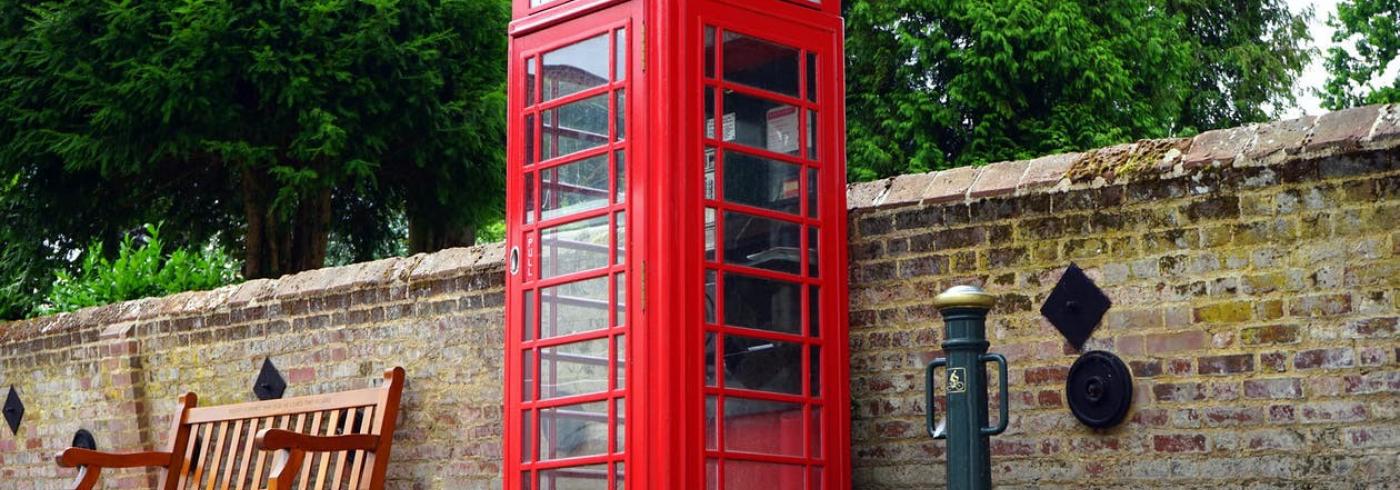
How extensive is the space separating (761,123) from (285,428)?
11.0 ft

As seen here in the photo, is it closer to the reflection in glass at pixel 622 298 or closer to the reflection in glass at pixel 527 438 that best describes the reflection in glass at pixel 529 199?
the reflection in glass at pixel 622 298

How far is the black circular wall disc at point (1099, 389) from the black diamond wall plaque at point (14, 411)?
7032mm

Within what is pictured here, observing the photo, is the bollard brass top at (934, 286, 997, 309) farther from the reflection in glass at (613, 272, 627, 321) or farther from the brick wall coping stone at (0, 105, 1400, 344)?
the reflection in glass at (613, 272, 627, 321)

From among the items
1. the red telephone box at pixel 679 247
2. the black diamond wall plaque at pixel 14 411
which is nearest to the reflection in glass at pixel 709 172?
the red telephone box at pixel 679 247

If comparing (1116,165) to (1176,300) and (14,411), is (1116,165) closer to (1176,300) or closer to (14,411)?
(1176,300)

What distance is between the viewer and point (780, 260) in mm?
6055

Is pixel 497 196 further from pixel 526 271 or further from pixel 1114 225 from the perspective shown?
pixel 1114 225

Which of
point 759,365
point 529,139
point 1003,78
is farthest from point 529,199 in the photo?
point 1003,78

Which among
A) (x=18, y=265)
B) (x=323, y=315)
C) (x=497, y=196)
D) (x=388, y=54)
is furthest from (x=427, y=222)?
(x=323, y=315)

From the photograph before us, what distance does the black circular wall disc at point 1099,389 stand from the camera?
5590mm

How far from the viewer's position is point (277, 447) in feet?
23.1

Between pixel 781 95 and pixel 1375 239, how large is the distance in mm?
2074

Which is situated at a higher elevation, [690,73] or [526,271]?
[690,73]

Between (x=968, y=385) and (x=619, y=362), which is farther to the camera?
(x=619, y=362)
